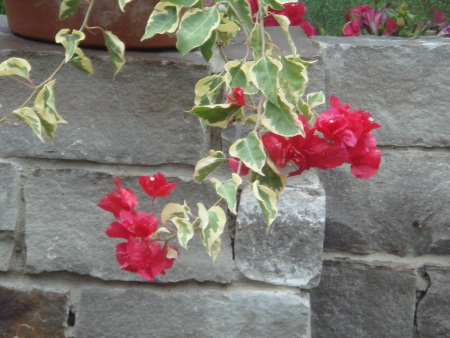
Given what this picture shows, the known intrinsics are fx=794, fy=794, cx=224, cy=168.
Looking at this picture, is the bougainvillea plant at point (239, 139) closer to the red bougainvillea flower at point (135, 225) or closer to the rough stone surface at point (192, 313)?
the red bougainvillea flower at point (135, 225)

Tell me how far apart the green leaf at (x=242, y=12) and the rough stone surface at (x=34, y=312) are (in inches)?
24.5

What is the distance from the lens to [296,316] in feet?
4.64

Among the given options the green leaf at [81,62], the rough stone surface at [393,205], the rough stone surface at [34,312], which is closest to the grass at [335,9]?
the rough stone surface at [393,205]

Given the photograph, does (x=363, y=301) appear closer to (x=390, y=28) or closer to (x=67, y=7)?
(x=390, y=28)

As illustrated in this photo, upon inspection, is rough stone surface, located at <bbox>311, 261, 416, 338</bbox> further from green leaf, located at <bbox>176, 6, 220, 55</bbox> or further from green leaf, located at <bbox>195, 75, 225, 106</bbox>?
green leaf, located at <bbox>176, 6, 220, 55</bbox>

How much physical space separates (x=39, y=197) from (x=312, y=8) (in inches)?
40.9

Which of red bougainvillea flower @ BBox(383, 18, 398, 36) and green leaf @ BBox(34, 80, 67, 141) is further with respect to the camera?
red bougainvillea flower @ BBox(383, 18, 398, 36)

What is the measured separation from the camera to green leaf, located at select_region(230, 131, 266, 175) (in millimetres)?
1078

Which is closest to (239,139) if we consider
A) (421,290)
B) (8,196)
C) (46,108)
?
(46,108)

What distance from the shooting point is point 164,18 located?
1.14 meters

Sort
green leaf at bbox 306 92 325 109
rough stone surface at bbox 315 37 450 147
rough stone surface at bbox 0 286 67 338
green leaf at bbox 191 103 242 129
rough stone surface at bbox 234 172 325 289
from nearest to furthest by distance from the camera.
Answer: green leaf at bbox 191 103 242 129, green leaf at bbox 306 92 325 109, rough stone surface at bbox 234 172 325 289, rough stone surface at bbox 0 286 67 338, rough stone surface at bbox 315 37 450 147

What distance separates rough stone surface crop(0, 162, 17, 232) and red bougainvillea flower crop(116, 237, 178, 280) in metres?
0.39

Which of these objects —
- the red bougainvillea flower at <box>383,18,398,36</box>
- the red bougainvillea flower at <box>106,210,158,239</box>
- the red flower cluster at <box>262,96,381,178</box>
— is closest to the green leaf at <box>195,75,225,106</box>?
the red flower cluster at <box>262,96,381,178</box>

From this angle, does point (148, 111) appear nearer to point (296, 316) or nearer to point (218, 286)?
point (218, 286)
